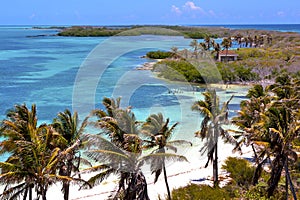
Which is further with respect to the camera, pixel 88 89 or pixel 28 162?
pixel 88 89

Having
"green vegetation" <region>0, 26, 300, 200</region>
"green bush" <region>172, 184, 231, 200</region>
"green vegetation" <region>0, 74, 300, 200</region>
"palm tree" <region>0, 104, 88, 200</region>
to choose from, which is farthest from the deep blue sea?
"palm tree" <region>0, 104, 88, 200</region>

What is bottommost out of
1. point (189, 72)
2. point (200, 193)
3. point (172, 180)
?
point (172, 180)

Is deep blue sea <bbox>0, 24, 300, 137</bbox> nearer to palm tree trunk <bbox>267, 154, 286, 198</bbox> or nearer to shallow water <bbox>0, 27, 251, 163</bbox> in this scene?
shallow water <bbox>0, 27, 251, 163</bbox>

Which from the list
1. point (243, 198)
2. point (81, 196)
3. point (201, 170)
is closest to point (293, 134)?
point (243, 198)

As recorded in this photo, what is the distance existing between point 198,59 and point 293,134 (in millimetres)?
59350

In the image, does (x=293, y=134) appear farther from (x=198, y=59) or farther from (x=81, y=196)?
(x=198, y=59)

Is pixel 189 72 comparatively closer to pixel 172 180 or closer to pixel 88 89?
pixel 88 89

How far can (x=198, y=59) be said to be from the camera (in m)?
75.3

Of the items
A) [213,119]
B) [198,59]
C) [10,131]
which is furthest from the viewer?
[198,59]

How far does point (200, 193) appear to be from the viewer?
21.2 metres

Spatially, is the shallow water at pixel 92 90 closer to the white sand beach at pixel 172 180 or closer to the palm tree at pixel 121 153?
the white sand beach at pixel 172 180

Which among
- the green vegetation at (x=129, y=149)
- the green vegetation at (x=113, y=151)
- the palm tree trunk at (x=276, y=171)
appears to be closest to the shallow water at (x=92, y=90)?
the green vegetation at (x=129, y=149)

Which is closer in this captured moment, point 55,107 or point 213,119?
point 213,119

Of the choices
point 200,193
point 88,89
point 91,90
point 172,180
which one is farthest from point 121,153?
point 88,89
